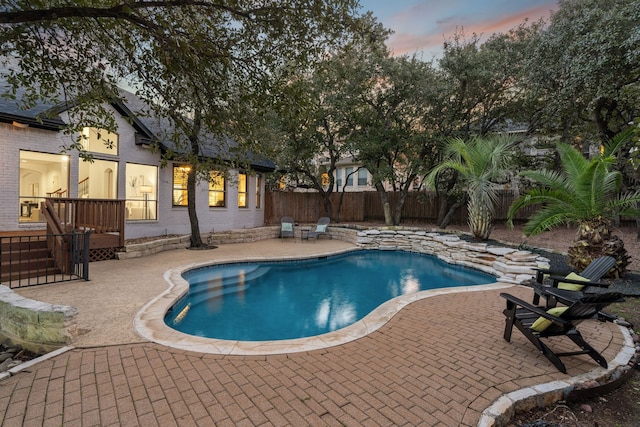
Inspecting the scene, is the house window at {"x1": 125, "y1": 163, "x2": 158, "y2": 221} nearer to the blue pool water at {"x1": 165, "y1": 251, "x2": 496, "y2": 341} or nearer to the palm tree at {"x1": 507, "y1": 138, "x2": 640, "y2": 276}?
the blue pool water at {"x1": 165, "y1": 251, "x2": 496, "y2": 341}

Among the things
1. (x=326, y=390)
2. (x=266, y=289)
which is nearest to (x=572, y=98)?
(x=266, y=289)

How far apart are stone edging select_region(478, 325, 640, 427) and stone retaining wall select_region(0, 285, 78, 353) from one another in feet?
13.3

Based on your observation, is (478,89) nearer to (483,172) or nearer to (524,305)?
(483,172)

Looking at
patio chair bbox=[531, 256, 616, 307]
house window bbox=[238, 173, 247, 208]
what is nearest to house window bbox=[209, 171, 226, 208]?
house window bbox=[238, 173, 247, 208]

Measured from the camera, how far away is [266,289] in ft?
23.7

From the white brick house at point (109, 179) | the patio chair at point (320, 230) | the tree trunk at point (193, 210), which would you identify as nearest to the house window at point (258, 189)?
the white brick house at point (109, 179)

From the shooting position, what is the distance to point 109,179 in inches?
433

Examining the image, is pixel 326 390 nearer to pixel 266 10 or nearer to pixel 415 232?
pixel 266 10

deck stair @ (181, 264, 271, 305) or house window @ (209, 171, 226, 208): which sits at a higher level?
house window @ (209, 171, 226, 208)

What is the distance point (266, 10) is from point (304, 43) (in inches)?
28.8

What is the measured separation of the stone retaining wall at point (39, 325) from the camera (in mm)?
3316

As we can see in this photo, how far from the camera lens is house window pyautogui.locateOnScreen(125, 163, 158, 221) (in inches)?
440

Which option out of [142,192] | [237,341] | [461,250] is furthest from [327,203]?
[237,341]

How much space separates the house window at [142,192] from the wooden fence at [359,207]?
20.3 feet
